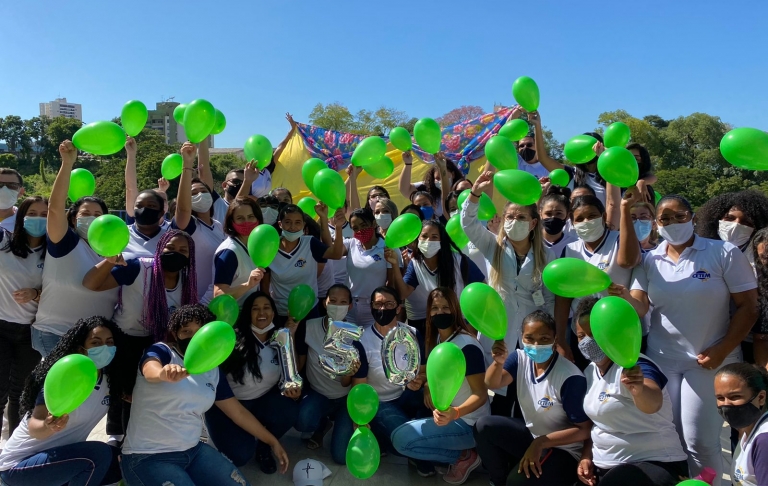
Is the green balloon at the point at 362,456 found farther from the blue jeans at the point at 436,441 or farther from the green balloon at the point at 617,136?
the green balloon at the point at 617,136

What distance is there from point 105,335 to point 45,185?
4603 cm

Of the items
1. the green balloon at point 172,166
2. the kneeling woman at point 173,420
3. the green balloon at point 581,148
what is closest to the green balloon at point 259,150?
the green balloon at point 172,166

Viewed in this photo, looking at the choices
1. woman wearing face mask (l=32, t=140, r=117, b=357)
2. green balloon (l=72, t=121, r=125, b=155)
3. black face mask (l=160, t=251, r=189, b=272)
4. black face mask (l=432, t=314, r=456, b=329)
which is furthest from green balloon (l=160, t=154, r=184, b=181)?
black face mask (l=432, t=314, r=456, b=329)

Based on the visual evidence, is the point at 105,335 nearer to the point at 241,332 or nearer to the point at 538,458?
the point at 241,332

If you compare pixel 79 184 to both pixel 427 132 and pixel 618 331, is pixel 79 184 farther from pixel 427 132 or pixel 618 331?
pixel 618 331

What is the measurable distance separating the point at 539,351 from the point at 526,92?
305cm

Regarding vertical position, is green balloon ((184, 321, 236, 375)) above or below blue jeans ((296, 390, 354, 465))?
above

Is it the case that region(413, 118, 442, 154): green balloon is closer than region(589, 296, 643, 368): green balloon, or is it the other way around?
region(589, 296, 643, 368): green balloon

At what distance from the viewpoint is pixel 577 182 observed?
5254 mm

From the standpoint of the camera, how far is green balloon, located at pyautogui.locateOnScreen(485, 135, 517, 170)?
14.8 ft

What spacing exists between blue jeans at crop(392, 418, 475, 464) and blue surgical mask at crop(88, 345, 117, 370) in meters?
1.82

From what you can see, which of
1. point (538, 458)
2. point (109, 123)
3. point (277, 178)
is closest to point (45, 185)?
point (277, 178)

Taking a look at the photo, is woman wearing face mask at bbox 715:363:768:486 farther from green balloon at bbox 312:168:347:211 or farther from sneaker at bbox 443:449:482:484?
green balloon at bbox 312:168:347:211

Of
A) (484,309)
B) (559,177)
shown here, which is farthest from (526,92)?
(484,309)
